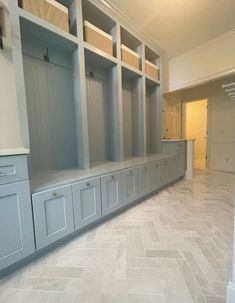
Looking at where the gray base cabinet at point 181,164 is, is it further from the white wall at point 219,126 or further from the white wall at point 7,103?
the white wall at point 7,103

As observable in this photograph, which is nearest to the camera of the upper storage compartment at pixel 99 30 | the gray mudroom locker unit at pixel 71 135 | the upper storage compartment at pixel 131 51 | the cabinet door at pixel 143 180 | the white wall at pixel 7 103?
the gray mudroom locker unit at pixel 71 135

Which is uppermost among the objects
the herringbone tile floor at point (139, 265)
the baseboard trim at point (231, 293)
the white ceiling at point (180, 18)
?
the white ceiling at point (180, 18)

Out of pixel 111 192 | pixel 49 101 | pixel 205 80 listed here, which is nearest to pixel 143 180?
pixel 111 192

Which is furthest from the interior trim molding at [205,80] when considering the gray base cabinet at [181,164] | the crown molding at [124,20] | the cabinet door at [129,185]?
the cabinet door at [129,185]

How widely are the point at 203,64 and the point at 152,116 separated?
4.86 feet

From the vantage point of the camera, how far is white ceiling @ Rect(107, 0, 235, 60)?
2.34 meters

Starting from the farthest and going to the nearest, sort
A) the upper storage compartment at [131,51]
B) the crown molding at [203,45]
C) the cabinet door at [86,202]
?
1. the crown molding at [203,45]
2. the upper storage compartment at [131,51]
3. the cabinet door at [86,202]

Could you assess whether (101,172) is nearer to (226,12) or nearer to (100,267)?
(100,267)

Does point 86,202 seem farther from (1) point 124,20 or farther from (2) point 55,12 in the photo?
(1) point 124,20

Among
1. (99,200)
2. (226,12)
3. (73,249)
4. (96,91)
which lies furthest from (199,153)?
(73,249)

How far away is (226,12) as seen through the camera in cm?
251

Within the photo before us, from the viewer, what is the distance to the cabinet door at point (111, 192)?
2057 mm

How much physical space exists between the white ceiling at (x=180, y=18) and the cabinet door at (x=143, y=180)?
2.43m

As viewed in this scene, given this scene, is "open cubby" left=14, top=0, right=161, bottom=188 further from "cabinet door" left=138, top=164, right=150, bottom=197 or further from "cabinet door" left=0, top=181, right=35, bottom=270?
"cabinet door" left=0, top=181, right=35, bottom=270
